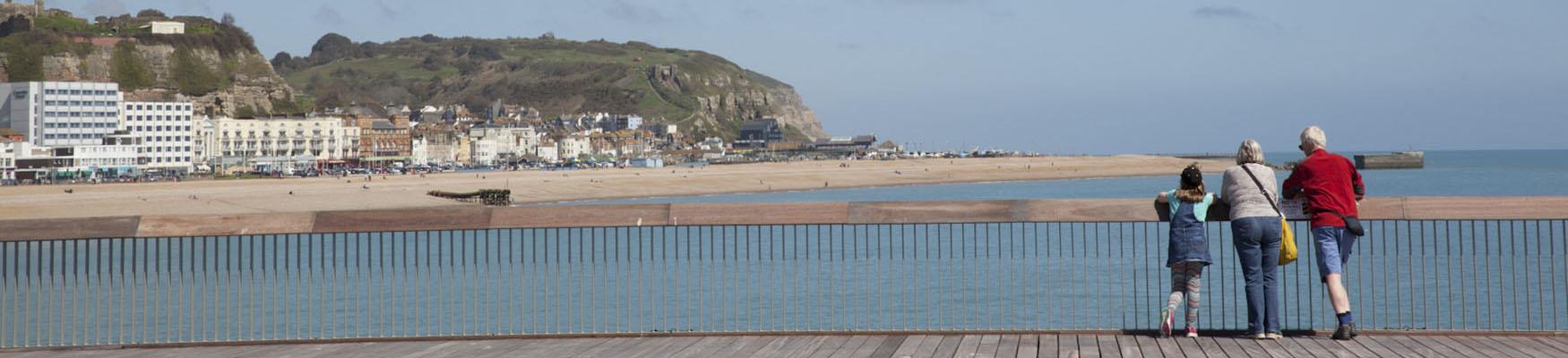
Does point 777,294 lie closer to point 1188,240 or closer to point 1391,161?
point 1188,240

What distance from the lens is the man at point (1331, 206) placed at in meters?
8.39

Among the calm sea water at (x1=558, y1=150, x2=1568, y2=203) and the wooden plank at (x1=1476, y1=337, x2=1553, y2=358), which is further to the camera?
the calm sea water at (x1=558, y1=150, x2=1568, y2=203)

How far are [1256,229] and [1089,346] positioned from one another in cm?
112

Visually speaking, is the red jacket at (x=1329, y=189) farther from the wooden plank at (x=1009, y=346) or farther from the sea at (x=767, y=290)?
the sea at (x=767, y=290)

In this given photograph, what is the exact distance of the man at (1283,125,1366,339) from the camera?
8391 millimetres

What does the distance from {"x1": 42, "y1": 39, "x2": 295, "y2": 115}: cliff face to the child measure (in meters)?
140

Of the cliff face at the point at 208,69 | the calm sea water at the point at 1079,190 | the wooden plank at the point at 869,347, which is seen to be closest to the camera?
the wooden plank at the point at 869,347

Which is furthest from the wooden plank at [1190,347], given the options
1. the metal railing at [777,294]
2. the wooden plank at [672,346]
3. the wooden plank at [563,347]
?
the metal railing at [777,294]

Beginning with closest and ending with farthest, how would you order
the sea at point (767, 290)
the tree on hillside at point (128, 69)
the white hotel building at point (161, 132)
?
the sea at point (767, 290) → the white hotel building at point (161, 132) → the tree on hillside at point (128, 69)

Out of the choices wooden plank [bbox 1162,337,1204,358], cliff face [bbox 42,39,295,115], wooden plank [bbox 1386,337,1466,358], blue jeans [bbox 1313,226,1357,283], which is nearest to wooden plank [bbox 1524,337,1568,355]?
wooden plank [bbox 1386,337,1466,358]

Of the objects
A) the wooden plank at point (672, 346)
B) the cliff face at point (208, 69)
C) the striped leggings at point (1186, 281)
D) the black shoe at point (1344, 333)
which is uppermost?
the cliff face at point (208, 69)

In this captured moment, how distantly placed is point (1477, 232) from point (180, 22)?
535 ft

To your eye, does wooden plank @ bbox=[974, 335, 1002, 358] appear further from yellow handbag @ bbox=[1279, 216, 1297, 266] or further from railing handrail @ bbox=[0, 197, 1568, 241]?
yellow handbag @ bbox=[1279, 216, 1297, 266]

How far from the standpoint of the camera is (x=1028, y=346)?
8398mm
